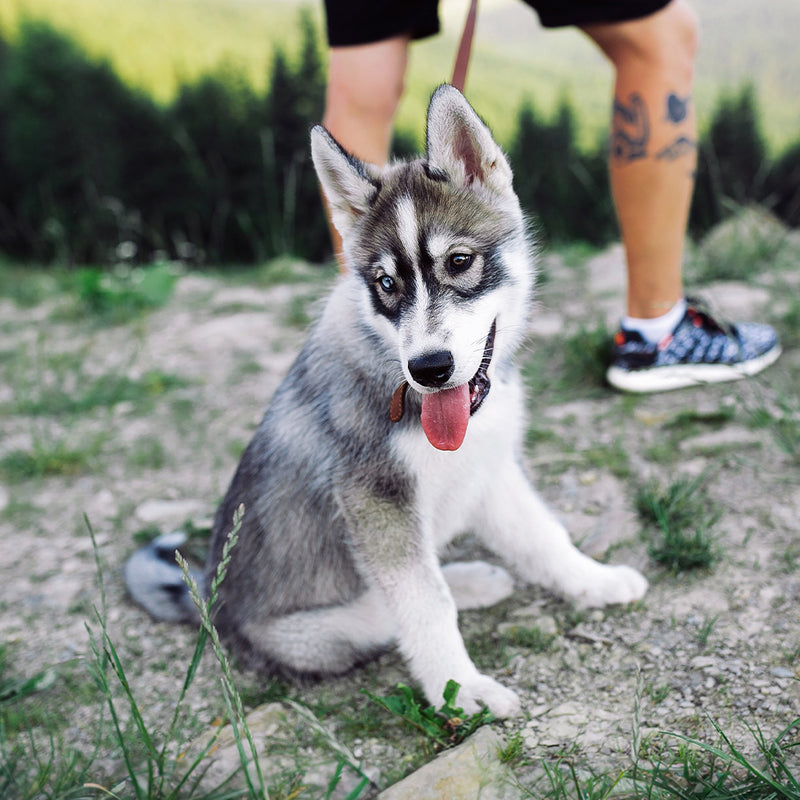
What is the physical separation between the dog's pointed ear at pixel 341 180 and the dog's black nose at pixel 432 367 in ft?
1.89

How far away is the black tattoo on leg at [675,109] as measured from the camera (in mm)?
3092

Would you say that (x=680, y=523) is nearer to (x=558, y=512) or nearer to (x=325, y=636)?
(x=558, y=512)

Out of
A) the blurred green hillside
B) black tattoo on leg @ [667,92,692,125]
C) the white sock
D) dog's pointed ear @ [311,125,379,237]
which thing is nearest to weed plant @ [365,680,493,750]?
dog's pointed ear @ [311,125,379,237]

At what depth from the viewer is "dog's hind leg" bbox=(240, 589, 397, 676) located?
2133mm

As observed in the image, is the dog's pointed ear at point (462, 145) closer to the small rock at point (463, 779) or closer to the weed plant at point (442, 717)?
the weed plant at point (442, 717)

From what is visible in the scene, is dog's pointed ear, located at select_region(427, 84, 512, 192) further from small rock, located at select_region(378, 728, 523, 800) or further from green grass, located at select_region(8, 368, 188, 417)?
green grass, located at select_region(8, 368, 188, 417)

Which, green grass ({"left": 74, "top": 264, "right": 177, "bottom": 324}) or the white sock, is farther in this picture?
green grass ({"left": 74, "top": 264, "right": 177, "bottom": 324})

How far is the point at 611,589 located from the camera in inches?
87.4

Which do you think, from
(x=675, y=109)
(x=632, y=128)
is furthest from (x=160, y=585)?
(x=675, y=109)

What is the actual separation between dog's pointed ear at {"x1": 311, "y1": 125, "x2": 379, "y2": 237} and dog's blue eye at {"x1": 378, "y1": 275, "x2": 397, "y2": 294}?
0.83ft

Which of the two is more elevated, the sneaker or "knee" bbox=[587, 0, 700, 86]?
"knee" bbox=[587, 0, 700, 86]

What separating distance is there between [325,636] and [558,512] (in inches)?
40.3

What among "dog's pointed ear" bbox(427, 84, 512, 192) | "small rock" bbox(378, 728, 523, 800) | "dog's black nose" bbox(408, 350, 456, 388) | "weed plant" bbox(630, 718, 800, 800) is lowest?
"small rock" bbox(378, 728, 523, 800)

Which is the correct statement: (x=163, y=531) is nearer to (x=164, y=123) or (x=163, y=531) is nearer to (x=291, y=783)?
(x=291, y=783)
